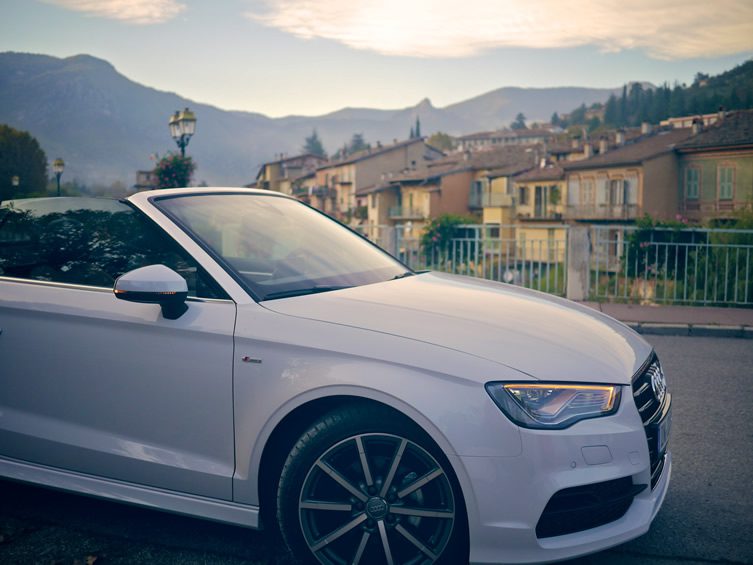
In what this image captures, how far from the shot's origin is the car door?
3010 mm

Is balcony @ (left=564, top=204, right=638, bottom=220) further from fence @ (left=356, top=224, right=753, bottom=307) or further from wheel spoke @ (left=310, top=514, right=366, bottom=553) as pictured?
wheel spoke @ (left=310, top=514, right=366, bottom=553)

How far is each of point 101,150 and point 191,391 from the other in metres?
120

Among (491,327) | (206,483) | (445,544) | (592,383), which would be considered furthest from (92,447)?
(592,383)

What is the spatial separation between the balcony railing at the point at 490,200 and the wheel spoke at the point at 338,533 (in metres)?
78.1

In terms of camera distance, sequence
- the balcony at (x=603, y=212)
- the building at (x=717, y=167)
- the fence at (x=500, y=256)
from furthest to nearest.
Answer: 1. the balcony at (x=603, y=212)
2. the building at (x=717, y=167)
3. the fence at (x=500, y=256)

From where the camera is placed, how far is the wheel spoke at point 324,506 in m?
2.79

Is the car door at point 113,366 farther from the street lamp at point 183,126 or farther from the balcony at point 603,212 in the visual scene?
the balcony at point 603,212

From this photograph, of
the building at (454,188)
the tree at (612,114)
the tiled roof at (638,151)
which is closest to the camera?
the tiled roof at (638,151)

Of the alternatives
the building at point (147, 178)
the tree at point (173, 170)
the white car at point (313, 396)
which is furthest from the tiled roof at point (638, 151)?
the white car at point (313, 396)

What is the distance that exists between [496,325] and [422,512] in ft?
2.66

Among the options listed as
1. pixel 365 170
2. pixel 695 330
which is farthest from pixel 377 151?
pixel 695 330

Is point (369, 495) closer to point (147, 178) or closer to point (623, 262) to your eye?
point (623, 262)

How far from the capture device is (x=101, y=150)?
113m

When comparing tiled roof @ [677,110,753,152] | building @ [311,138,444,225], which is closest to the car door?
tiled roof @ [677,110,753,152]
